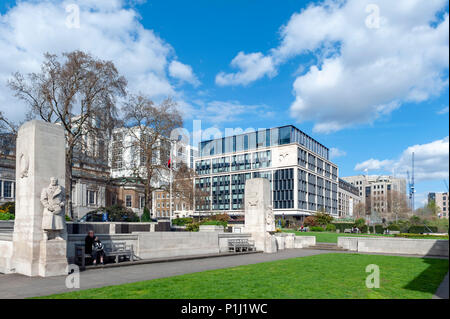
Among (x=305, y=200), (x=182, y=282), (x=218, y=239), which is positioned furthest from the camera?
(x=305, y=200)

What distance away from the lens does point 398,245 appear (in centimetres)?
2417

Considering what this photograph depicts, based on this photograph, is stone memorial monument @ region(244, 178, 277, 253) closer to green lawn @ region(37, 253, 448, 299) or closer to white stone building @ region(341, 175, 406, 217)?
green lawn @ region(37, 253, 448, 299)

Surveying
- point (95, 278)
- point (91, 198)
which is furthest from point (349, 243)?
point (91, 198)

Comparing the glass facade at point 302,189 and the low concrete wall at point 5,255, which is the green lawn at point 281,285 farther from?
the glass facade at point 302,189

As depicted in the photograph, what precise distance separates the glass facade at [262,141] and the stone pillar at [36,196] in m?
85.8

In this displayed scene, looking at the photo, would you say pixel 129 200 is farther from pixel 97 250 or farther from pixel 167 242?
pixel 97 250

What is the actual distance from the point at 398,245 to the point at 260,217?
29.7 ft

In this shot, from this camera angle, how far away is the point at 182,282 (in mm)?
11195

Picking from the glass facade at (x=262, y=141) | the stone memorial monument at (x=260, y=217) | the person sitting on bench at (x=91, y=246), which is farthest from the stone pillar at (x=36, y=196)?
the glass facade at (x=262, y=141)

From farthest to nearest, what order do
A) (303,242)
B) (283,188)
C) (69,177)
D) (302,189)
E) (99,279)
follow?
1. (302,189)
2. (283,188)
3. (69,177)
4. (303,242)
5. (99,279)

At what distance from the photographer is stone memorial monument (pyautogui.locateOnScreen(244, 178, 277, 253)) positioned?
2377 cm
